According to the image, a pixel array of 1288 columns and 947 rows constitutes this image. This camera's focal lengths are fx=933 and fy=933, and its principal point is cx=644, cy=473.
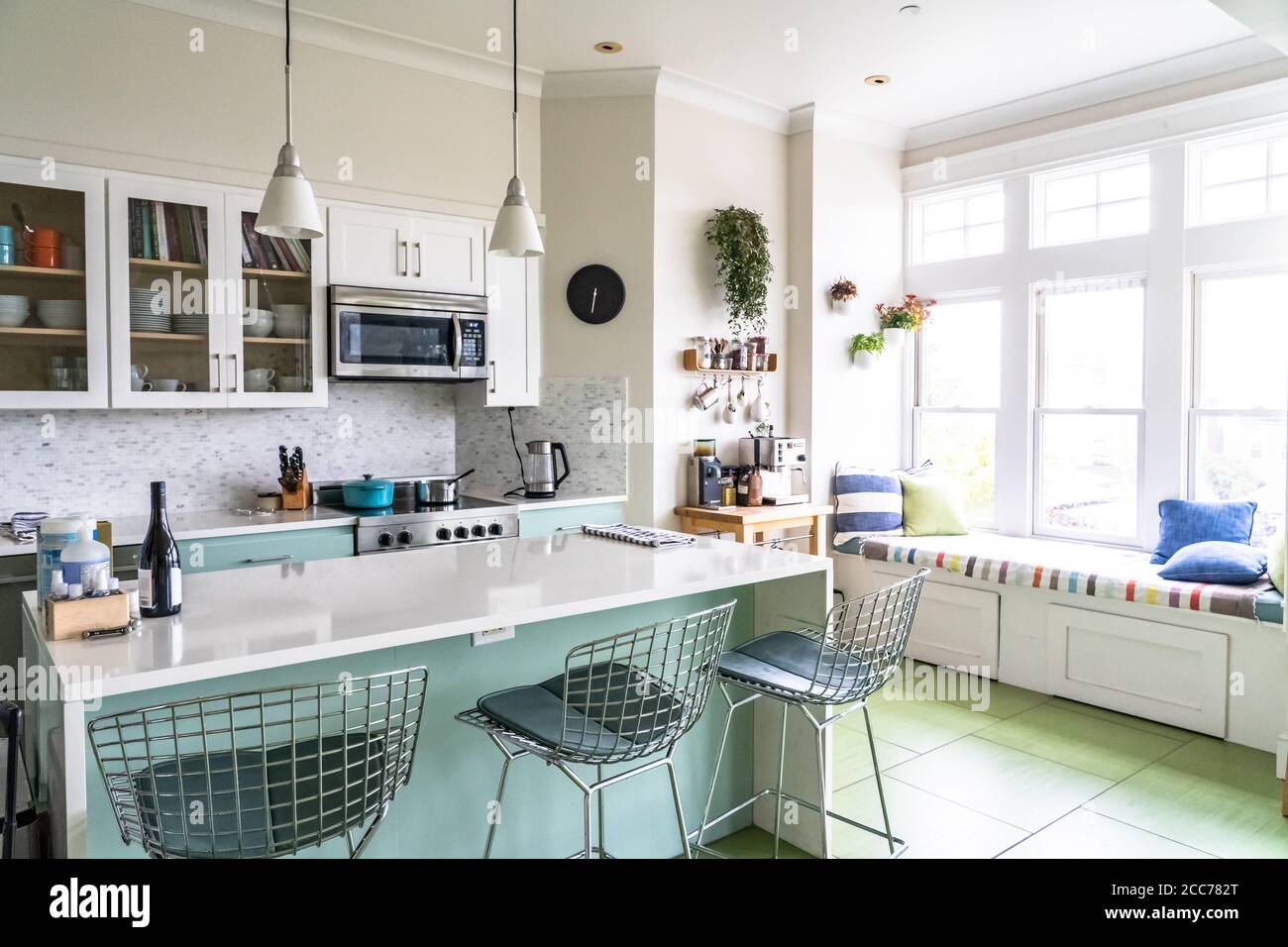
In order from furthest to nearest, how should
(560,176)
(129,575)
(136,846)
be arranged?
1. (560,176)
2. (129,575)
3. (136,846)

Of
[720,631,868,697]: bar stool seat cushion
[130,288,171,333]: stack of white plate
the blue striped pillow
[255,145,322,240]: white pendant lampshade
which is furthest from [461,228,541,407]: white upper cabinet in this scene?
[720,631,868,697]: bar stool seat cushion

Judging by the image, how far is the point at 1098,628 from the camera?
13.8 ft

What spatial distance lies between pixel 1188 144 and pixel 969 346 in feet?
4.86

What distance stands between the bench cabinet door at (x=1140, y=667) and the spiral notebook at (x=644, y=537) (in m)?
2.20

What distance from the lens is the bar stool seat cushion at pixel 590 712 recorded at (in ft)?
6.66

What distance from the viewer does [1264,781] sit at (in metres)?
3.44

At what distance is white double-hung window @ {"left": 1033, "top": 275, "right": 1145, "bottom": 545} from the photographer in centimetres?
482

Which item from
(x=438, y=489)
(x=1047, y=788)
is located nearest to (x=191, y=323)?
(x=438, y=489)

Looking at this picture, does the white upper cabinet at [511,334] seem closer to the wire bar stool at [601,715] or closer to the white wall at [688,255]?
the white wall at [688,255]

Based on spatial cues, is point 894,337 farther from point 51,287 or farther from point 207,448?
point 51,287

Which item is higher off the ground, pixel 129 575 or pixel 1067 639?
pixel 129 575
